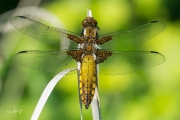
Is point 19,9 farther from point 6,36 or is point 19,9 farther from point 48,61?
point 48,61

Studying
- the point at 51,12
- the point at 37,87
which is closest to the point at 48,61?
the point at 37,87

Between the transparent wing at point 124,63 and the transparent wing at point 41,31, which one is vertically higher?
the transparent wing at point 41,31

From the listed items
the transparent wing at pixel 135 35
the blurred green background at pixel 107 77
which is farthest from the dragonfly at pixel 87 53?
the blurred green background at pixel 107 77

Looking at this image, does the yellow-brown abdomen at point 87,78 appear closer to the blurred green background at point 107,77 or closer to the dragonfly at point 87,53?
the dragonfly at point 87,53

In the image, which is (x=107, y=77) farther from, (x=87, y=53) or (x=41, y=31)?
(x=41, y=31)

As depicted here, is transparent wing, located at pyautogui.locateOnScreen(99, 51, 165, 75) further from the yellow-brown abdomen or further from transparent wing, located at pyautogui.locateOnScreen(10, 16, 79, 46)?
transparent wing, located at pyautogui.locateOnScreen(10, 16, 79, 46)

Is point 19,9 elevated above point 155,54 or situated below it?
above

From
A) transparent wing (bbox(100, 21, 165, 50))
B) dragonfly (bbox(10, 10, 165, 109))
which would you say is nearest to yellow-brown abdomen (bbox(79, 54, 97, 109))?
dragonfly (bbox(10, 10, 165, 109))
